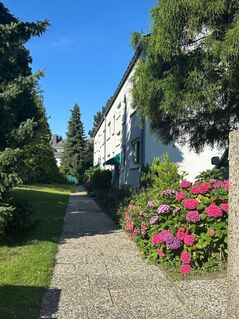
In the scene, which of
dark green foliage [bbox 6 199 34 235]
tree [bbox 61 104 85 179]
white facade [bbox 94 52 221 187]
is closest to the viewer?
dark green foliage [bbox 6 199 34 235]

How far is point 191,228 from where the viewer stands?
714 cm

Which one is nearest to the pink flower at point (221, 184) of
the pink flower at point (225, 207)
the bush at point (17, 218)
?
the pink flower at point (225, 207)

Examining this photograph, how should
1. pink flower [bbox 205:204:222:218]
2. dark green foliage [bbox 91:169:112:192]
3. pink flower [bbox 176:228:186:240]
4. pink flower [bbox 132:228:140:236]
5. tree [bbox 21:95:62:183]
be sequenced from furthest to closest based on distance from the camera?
1. dark green foliage [bbox 91:169:112:192]
2. pink flower [bbox 132:228:140:236]
3. tree [bbox 21:95:62:183]
4. pink flower [bbox 176:228:186:240]
5. pink flower [bbox 205:204:222:218]

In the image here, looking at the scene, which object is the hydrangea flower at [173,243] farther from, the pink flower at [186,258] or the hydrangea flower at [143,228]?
the hydrangea flower at [143,228]

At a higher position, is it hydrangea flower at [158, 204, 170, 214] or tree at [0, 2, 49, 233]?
tree at [0, 2, 49, 233]

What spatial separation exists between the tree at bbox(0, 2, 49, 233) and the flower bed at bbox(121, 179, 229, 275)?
2816 mm

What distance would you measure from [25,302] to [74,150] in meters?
61.0

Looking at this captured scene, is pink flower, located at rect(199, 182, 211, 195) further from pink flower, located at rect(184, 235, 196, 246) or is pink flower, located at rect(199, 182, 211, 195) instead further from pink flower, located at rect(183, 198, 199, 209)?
pink flower, located at rect(184, 235, 196, 246)

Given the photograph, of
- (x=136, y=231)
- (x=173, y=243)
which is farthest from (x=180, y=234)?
(x=136, y=231)

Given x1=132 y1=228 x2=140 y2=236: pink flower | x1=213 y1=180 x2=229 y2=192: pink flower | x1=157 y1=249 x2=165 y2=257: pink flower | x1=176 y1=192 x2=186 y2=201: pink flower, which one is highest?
x1=213 y1=180 x2=229 y2=192: pink flower

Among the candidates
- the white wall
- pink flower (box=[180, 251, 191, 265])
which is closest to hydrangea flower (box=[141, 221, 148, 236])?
pink flower (box=[180, 251, 191, 265])

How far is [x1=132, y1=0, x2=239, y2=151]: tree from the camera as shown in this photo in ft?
21.1

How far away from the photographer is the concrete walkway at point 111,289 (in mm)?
5142

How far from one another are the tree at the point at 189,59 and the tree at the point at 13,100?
233 centimetres
